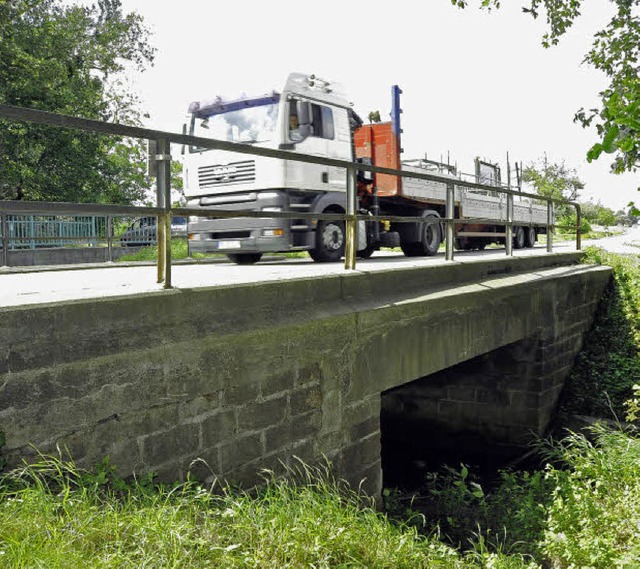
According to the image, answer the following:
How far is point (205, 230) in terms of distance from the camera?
871 centimetres

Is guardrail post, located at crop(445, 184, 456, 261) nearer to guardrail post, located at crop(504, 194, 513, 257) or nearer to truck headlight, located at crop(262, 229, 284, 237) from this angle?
guardrail post, located at crop(504, 194, 513, 257)

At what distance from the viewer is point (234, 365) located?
13.2 ft

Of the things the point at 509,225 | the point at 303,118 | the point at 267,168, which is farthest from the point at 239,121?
the point at 509,225

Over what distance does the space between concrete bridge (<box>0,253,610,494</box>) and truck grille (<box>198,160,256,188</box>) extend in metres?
3.22

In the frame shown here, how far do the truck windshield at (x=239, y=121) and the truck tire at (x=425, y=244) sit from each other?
4008 mm

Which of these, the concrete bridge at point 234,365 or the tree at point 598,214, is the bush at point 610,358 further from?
the tree at point 598,214

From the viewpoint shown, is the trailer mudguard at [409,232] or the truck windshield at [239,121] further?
the trailer mudguard at [409,232]

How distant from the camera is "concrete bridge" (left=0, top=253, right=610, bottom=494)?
316cm

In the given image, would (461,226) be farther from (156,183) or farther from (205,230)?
Answer: (156,183)

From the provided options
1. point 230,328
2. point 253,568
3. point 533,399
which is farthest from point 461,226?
point 253,568

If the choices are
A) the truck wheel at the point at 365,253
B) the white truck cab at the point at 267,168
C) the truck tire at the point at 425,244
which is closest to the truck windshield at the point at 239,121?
the white truck cab at the point at 267,168

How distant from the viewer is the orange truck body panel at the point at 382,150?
451 inches

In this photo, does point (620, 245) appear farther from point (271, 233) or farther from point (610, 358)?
point (271, 233)

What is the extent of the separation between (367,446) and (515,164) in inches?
697
